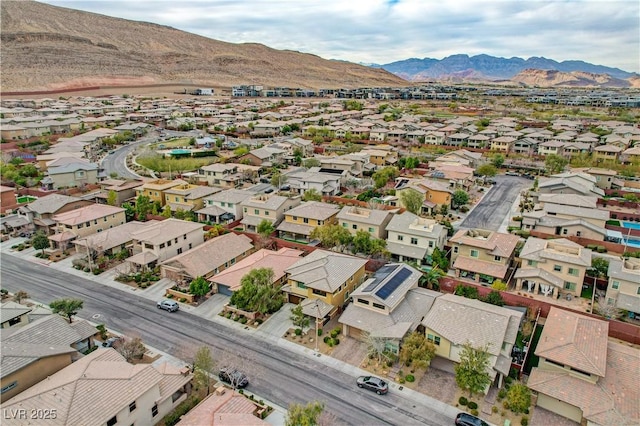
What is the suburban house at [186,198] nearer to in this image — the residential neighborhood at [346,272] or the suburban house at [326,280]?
the residential neighborhood at [346,272]

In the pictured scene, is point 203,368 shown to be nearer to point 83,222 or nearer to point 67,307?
point 67,307

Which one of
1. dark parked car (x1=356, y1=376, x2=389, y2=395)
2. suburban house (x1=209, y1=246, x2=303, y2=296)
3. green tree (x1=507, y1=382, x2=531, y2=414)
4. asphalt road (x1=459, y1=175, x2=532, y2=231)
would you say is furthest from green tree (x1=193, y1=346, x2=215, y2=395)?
asphalt road (x1=459, y1=175, x2=532, y2=231)

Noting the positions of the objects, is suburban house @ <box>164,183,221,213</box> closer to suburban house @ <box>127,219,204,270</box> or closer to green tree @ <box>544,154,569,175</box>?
suburban house @ <box>127,219,204,270</box>

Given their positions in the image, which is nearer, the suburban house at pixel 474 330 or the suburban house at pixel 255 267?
the suburban house at pixel 474 330

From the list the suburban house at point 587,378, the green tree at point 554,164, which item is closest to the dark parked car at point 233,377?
the suburban house at point 587,378

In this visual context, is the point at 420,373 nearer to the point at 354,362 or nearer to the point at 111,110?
the point at 354,362
